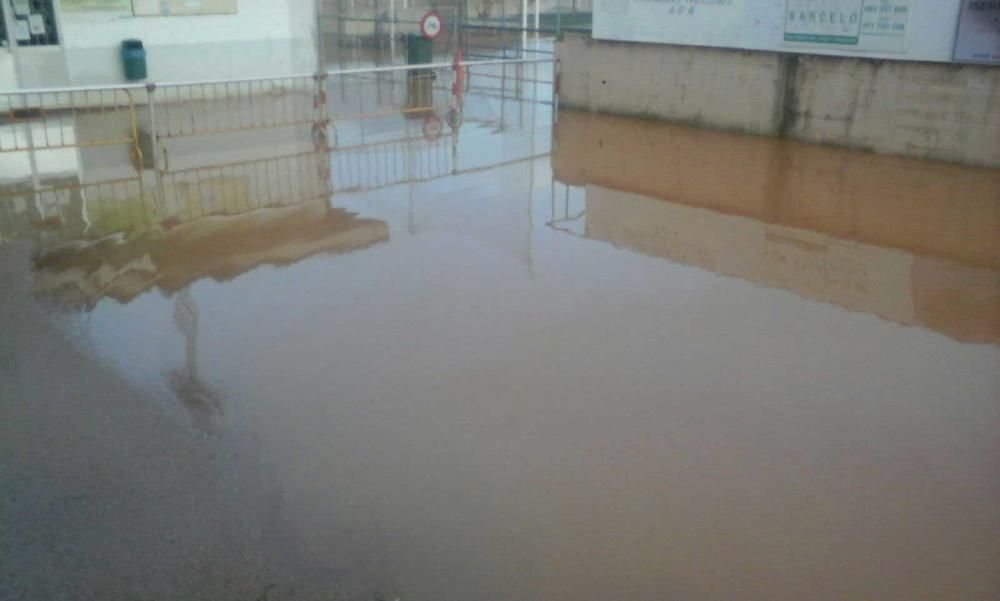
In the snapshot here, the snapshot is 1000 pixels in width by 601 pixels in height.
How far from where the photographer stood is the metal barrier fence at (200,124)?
1031cm

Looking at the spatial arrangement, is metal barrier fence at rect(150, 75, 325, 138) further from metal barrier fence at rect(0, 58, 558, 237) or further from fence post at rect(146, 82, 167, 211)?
fence post at rect(146, 82, 167, 211)

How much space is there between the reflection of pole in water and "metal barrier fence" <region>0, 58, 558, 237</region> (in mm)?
2982

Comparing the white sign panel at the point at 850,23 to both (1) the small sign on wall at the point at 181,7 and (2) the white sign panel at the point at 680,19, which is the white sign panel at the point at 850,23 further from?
(1) the small sign on wall at the point at 181,7

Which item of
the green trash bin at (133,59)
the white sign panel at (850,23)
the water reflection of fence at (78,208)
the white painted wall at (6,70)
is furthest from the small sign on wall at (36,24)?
the white sign panel at (850,23)

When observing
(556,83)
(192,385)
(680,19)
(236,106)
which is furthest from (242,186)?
(680,19)

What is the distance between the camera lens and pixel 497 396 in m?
5.93

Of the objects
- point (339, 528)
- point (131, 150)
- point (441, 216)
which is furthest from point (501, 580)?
point (131, 150)

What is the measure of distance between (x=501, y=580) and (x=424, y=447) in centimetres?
126

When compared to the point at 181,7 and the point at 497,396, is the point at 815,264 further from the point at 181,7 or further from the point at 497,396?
the point at 181,7

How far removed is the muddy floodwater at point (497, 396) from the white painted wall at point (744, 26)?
8.99 feet

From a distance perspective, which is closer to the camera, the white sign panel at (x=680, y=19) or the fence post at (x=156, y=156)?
the fence post at (x=156, y=156)

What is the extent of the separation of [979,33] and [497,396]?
962 cm

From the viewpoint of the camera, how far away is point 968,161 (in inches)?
483

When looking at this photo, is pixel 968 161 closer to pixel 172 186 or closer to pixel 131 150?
pixel 172 186
